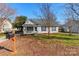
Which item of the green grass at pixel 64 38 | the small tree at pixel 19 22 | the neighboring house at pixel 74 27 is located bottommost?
the green grass at pixel 64 38

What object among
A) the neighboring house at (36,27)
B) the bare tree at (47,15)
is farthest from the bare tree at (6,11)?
the bare tree at (47,15)

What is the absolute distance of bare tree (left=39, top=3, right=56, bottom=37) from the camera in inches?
396

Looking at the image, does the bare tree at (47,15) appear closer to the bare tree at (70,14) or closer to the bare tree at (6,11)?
the bare tree at (70,14)

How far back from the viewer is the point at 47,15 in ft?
33.1

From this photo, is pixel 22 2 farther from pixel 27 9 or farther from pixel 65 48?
pixel 65 48

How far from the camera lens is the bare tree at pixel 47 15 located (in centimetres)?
1006

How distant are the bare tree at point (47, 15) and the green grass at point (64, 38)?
6.5 inches

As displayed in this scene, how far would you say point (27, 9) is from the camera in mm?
10055

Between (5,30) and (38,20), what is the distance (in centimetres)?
47

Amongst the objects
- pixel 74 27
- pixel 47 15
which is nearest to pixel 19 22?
pixel 47 15

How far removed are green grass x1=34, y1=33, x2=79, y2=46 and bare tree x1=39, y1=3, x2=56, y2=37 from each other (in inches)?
6.5

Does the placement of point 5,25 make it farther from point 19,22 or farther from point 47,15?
point 47,15

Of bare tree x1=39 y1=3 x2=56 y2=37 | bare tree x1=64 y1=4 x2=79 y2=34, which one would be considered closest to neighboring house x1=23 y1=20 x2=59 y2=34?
bare tree x1=39 y1=3 x2=56 y2=37

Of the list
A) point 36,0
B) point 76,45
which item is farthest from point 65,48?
point 36,0
